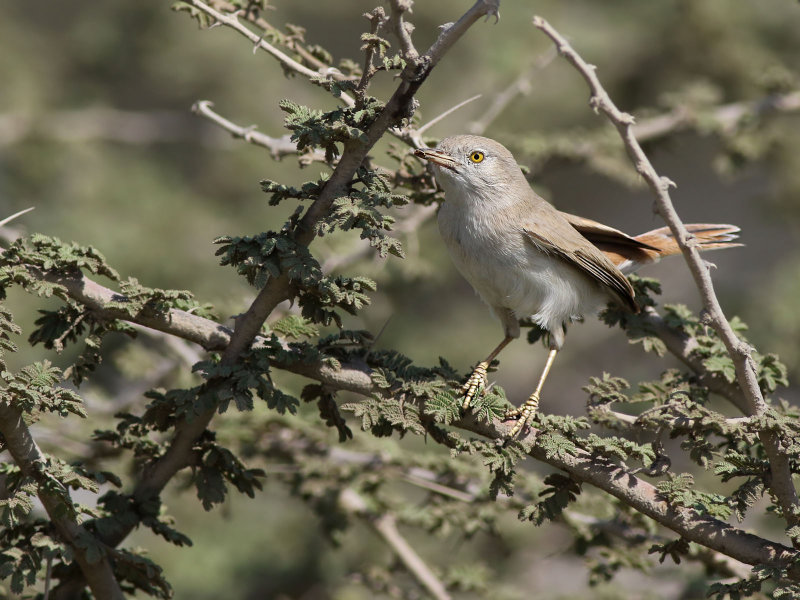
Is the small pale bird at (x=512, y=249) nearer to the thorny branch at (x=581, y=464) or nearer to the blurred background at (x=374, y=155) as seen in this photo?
the blurred background at (x=374, y=155)

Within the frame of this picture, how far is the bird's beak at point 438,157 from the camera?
3652 millimetres

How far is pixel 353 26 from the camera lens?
39.7ft

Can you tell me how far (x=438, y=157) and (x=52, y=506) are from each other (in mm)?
2051

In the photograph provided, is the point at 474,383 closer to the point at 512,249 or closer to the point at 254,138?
the point at 512,249

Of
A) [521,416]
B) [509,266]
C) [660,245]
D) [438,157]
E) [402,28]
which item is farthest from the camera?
[660,245]

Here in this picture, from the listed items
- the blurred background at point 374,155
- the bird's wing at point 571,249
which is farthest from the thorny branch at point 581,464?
the blurred background at point 374,155

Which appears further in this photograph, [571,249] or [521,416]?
[571,249]

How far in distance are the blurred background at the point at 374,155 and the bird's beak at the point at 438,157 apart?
3.48 feet

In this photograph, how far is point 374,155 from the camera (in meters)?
5.85

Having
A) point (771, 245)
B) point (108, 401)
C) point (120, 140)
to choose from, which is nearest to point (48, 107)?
point (120, 140)

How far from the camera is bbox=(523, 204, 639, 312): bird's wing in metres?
3.92

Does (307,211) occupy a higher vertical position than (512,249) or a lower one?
lower

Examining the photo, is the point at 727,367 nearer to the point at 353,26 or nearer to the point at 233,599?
the point at 233,599

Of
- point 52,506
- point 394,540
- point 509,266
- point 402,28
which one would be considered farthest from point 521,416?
point 394,540
